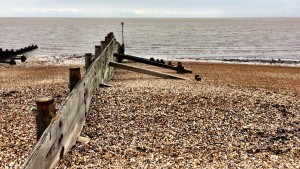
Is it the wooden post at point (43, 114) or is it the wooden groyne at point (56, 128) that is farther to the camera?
the wooden post at point (43, 114)

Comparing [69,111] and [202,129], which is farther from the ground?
[69,111]

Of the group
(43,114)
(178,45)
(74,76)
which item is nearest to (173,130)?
(74,76)

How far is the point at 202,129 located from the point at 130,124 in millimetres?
1808

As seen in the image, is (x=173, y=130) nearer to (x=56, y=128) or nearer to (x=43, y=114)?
(x=56, y=128)

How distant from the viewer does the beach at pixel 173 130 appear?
586 centimetres

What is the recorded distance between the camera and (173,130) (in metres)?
7.22

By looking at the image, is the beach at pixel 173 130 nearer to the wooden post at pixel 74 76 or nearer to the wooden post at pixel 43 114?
the wooden post at pixel 74 76

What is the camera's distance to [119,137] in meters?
6.82

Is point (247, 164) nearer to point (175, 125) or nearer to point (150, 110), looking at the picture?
point (175, 125)

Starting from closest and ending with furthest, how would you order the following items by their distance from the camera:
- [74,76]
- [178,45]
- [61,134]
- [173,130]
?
[61,134] < [74,76] < [173,130] < [178,45]

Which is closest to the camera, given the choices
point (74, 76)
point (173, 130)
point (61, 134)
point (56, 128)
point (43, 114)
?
point (43, 114)

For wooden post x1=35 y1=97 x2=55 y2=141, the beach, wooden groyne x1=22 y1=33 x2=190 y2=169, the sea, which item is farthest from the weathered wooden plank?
the sea

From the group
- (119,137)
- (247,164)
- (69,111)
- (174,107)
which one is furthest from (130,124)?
(247,164)

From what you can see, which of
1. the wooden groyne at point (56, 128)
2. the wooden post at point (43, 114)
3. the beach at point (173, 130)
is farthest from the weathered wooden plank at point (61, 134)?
the beach at point (173, 130)
